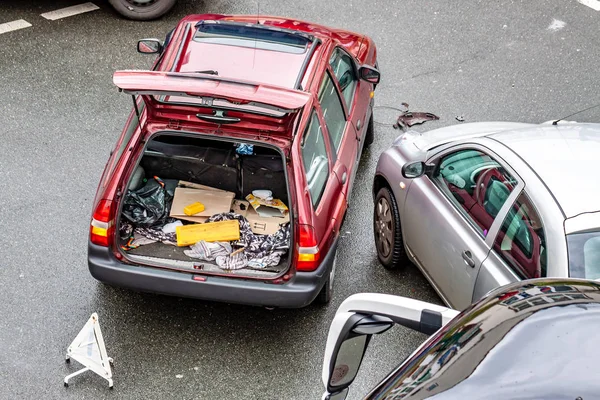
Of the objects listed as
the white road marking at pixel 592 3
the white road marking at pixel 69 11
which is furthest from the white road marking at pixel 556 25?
the white road marking at pixel 69 11

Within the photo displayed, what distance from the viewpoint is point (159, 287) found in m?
6.10

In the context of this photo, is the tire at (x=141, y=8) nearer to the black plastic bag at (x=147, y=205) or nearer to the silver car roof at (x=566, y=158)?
the black plastic bag at (x=147, y=205)

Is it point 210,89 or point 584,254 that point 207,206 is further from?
point 584,254

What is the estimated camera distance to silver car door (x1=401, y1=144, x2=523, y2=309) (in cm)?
595

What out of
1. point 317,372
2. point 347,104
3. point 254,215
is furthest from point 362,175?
point 317,372

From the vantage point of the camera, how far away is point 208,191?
6863 mm

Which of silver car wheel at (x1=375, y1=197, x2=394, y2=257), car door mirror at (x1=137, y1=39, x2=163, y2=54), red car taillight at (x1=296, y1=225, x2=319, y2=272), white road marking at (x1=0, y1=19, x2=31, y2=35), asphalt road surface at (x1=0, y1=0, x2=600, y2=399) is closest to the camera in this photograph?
red car taillight at (x1=296, y1=225, x2=319, y2=272)

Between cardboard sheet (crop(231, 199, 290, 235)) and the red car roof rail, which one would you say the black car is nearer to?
the red car roof rail

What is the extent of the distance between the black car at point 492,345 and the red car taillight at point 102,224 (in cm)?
234

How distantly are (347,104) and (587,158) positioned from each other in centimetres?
239

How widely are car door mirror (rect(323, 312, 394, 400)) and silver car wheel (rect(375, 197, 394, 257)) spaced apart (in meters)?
2.98

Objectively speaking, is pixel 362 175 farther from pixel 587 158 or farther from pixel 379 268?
pixel 587 158

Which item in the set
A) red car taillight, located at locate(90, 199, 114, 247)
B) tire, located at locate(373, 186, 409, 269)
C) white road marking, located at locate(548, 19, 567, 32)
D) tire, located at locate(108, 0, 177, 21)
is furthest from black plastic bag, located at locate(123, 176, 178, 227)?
white road marking, located at locate(548, 19, 567, 32)

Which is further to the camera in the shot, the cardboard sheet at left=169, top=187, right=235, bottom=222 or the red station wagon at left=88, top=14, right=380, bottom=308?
the cardboard sheet at left=169, top=187, right=235, bottom=222
